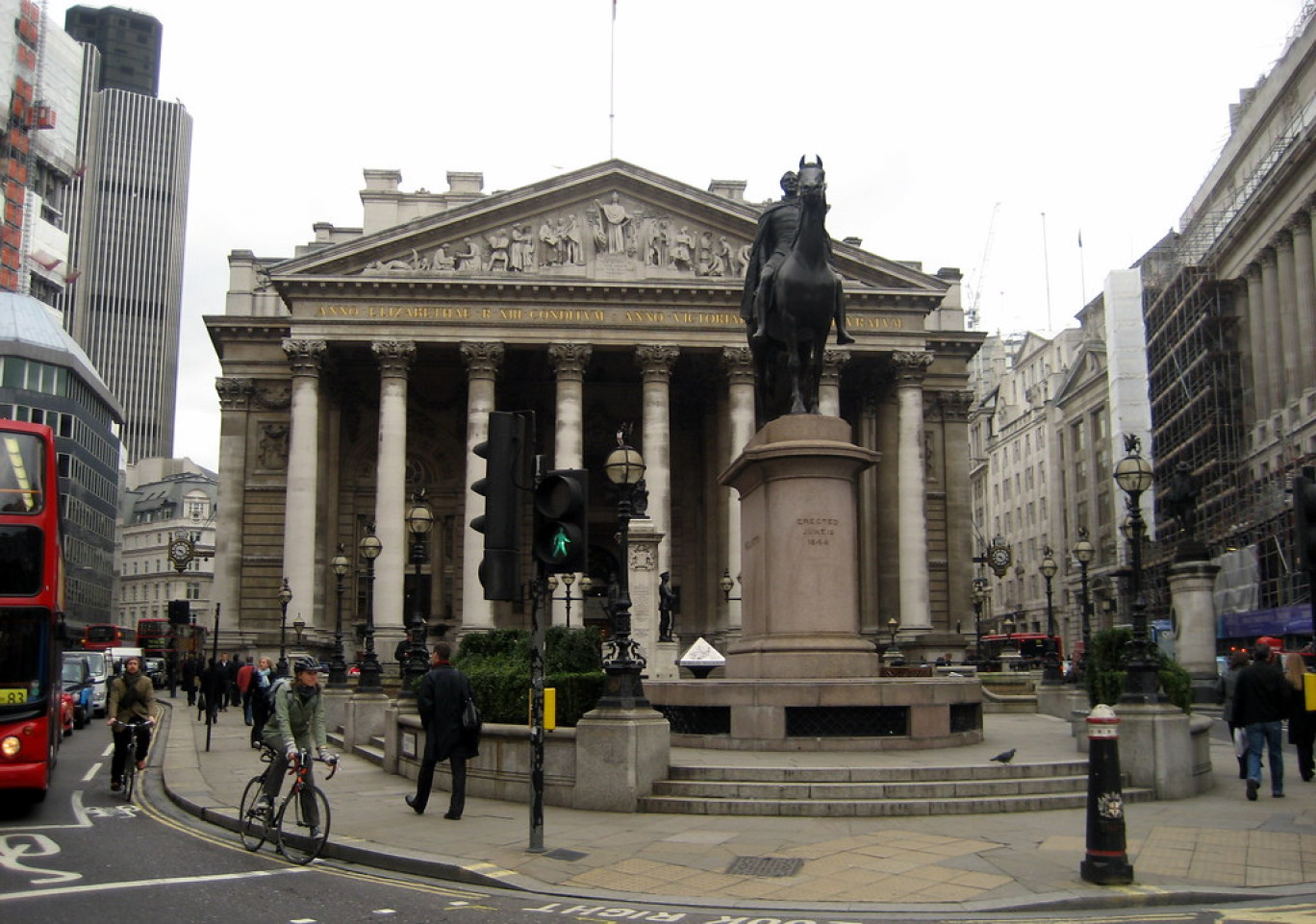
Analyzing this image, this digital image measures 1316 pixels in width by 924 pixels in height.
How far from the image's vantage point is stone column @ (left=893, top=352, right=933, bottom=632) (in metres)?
56.0

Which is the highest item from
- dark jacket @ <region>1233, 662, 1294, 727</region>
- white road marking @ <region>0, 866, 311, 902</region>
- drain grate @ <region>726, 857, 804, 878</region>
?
dark jacket @ <region>1233, 662, 1294, 727</region>

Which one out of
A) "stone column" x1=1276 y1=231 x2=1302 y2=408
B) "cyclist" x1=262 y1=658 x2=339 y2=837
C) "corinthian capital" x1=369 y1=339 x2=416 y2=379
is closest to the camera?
"cyclist" x1=262 y1=658 x2=339 y2=837

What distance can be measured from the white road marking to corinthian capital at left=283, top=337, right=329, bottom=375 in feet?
140

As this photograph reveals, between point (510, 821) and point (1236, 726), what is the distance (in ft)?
30.2

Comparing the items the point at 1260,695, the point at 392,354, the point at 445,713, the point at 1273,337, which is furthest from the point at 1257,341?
the point at 445,713

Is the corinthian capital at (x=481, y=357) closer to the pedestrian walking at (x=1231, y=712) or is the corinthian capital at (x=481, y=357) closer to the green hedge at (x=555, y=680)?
the green hedge at (x=555, y=680)

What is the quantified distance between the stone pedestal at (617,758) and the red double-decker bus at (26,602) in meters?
6.87

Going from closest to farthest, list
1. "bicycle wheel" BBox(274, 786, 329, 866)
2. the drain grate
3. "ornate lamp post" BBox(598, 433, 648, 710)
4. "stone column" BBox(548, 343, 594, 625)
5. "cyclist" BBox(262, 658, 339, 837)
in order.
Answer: the drain grate
"bicycle wheel" BBox(274, 786, 329, 866)
"cyclist" BBox(262, 658, 339, 837)
"ornate lamp post" BBox(598, 433, 648, 710)
"stone column" BBox(548, 343, 594, 625)

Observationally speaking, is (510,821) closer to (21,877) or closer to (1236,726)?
(21,877)

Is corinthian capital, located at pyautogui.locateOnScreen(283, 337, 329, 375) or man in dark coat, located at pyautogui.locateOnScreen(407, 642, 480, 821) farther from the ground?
corinthian capital, located at pyautogui.locateOnScreen(283, 337, 329, 375)

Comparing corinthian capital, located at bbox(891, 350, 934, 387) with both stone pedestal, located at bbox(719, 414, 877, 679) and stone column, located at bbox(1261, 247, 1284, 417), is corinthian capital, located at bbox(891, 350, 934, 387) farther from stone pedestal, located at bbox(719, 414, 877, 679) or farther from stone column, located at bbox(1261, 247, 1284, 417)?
stone pedestal, located at bbox(719, 414, 877, 679)

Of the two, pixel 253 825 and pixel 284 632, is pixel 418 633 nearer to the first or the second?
pixel 253 825

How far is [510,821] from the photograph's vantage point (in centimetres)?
1466

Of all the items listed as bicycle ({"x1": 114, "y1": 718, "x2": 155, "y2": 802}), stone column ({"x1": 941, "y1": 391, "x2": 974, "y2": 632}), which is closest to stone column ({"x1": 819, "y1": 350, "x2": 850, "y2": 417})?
stone column ({"x1": 941, "y1": 391, "x2": 974, "y2": 632})
